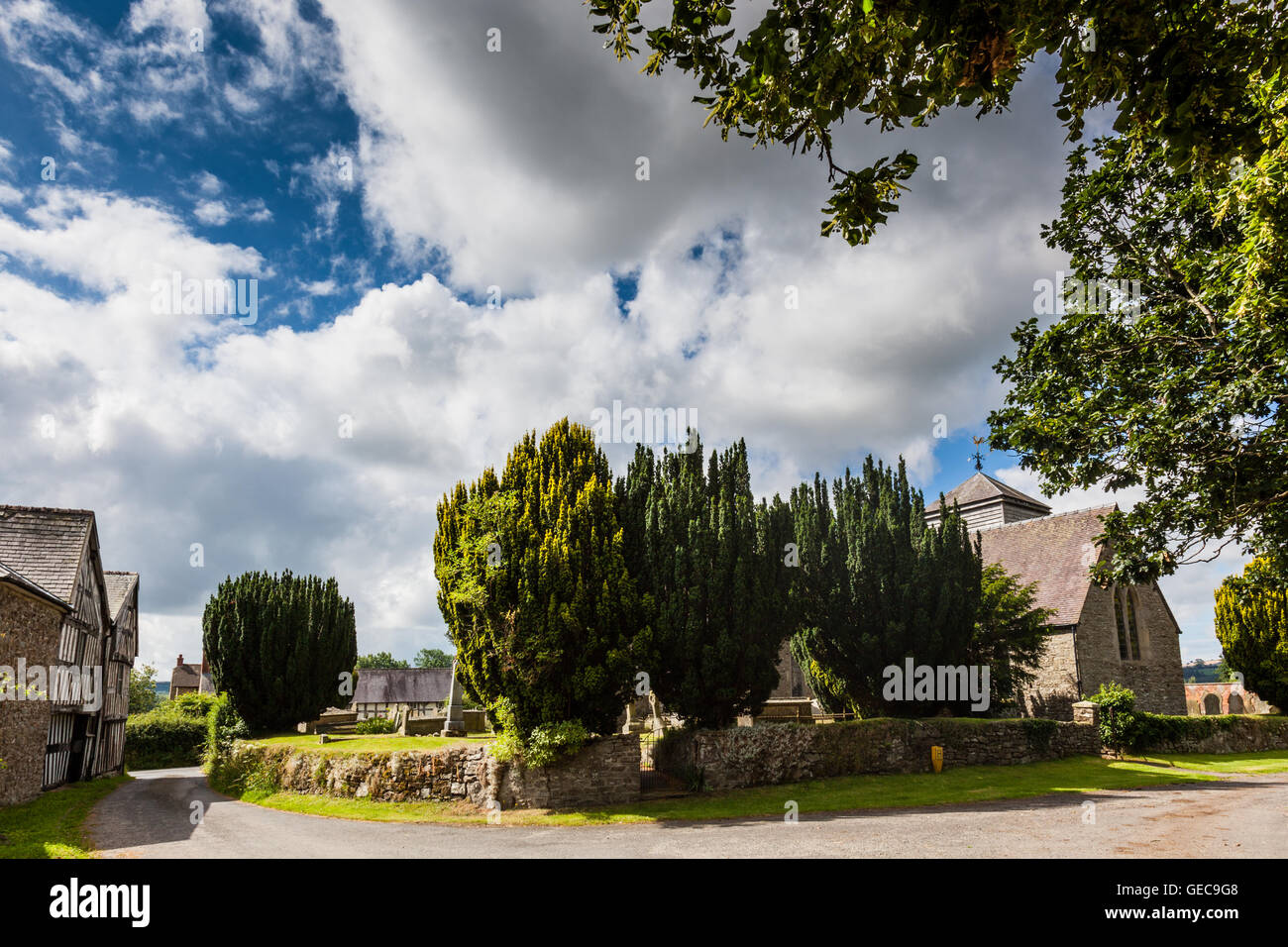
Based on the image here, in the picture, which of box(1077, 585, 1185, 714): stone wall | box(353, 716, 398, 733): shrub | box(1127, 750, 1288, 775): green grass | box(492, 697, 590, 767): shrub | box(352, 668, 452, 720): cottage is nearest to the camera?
box(492, 697, 590, 767): shrub

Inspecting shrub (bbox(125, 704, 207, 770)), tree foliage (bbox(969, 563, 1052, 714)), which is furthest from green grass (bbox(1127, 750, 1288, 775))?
shrub (bbox(125, 704, 207, 770))

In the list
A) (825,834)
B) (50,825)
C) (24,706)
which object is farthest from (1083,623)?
(24,706)

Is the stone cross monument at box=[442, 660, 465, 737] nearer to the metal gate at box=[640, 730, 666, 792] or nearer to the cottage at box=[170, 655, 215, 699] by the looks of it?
the metal gate at box=[640, 730, 666, 792]

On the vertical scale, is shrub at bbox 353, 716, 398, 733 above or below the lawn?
above

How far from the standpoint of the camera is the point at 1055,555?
35.4 meters

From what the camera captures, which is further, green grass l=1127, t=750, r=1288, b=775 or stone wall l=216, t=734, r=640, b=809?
green grass l=1127, t=750, r=1288, b=775

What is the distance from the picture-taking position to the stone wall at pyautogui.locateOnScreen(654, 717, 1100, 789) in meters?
19.0

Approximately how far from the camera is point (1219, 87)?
4.22 m

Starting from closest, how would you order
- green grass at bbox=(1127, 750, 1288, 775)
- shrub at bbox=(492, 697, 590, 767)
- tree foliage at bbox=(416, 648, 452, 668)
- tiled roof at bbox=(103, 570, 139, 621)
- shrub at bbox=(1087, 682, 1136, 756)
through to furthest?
shrub at bbox=(492, 697, 590, 767) < green grass at bbox=(1127, 750, 1288, 775) < shrub at bbox=(1087, 682, 1136, 756) < tiled roof at bbox=(103, 570, 139, 621) < tree foliage at bbox=(416, 648, 452, 668)

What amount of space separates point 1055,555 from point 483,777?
1163 inches

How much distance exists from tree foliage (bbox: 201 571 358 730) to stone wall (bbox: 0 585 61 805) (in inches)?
292

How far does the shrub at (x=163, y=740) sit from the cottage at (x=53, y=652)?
944cm

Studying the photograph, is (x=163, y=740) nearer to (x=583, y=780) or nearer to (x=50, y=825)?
(x=50, y=825)
